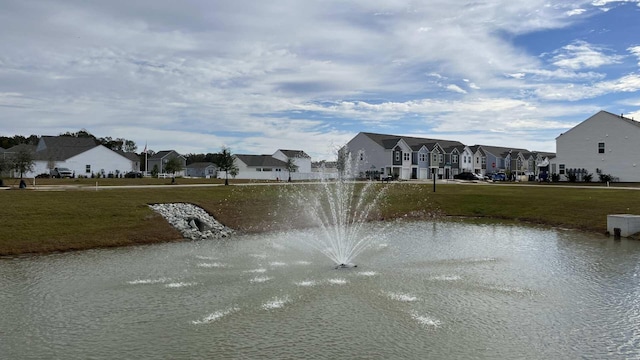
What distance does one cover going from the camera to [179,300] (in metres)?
15.4

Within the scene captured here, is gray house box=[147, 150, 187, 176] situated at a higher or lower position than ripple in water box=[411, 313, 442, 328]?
higher

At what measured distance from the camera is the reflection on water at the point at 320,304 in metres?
11.6

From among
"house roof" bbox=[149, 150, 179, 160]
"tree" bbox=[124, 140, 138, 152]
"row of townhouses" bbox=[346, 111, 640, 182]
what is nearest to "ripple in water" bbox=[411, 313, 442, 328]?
"row of townhouses" bbox=[346, 111, 640, 182]

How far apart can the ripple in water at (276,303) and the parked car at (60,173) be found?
80.3 metres

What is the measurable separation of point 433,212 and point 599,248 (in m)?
19.2

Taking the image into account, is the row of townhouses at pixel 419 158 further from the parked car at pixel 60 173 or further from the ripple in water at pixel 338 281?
the ripple in water at pixel 338 281

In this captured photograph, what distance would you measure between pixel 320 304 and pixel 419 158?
275 ft

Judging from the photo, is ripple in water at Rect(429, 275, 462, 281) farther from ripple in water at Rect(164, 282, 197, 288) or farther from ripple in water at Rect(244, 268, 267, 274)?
ripple in water at Rect(164, 282, 197, 288)

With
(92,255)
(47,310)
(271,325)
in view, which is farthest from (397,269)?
(92,255)

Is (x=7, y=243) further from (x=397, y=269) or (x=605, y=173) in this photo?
(x=605, y=173)

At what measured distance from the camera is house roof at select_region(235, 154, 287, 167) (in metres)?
112

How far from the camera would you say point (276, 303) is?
14961 mm

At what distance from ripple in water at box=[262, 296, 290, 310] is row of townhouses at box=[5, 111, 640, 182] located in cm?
4028

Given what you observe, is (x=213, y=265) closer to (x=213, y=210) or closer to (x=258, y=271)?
(x=258, y=271)
